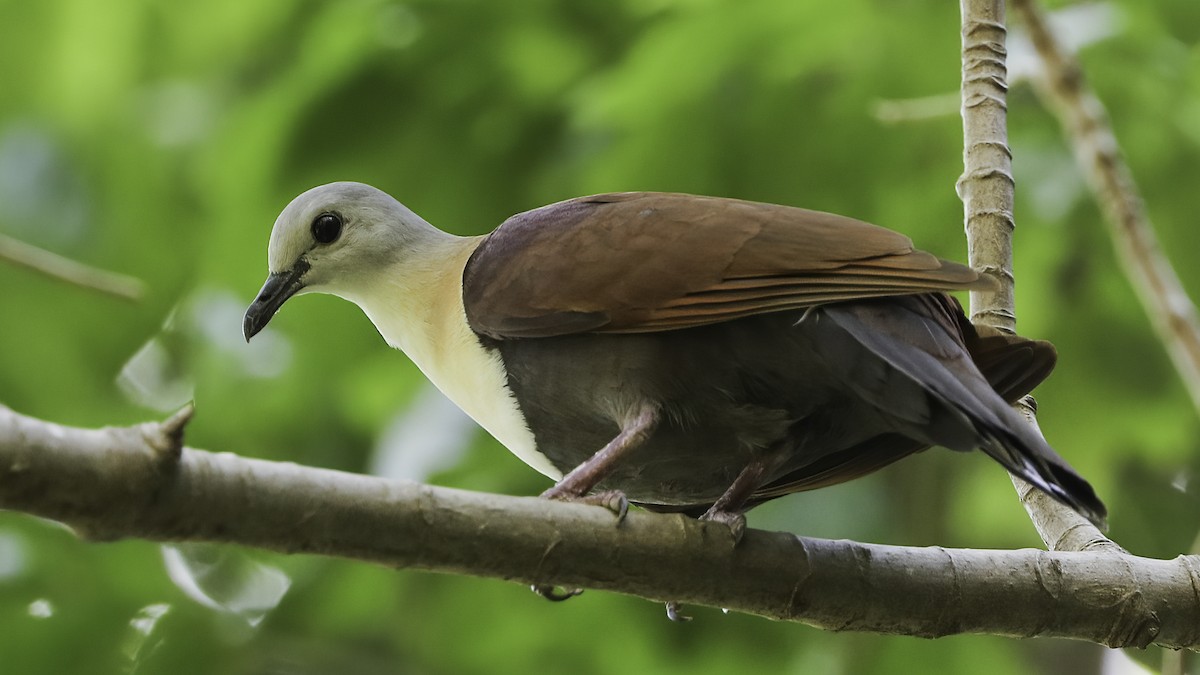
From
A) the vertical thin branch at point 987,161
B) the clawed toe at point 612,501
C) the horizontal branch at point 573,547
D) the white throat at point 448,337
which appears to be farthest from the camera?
the vertical thin branch at point 987,161

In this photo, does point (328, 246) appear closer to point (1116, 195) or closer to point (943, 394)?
point (943, 394)

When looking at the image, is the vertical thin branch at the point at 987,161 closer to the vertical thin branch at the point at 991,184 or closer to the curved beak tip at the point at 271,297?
the vertical thin branch at the point at 991,184

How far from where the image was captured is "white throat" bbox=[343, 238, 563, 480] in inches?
125

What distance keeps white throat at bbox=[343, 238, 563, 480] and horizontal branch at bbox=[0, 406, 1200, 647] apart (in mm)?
684

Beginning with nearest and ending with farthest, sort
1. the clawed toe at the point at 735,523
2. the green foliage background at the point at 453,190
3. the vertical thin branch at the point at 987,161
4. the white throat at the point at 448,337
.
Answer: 1. the clawed toe at the point at 735,523
2. the white throat at the point at 448,337
3. the vertical thin branch at the point at 987,161
4. the green foliage background at the point at 453,190

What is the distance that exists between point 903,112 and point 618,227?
5.15 feet

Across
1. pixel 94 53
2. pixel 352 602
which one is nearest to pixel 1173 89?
pixel 352 602

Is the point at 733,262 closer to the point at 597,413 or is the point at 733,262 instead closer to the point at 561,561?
the point at 597,413

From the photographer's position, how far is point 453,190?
4.83 metres

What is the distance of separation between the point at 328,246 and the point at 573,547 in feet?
4.96

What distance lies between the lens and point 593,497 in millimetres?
2666

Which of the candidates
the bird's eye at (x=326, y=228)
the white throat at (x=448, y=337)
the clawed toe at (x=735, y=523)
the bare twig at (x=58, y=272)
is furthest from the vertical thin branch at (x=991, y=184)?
the bare twig at (x=58, y=272)

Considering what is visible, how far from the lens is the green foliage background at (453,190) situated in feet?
15.1

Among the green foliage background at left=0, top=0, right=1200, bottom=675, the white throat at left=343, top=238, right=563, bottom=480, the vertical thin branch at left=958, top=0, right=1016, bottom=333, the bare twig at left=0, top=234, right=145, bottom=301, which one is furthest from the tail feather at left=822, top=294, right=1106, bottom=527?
the green foliage background at left=0, top=0, right=1200, bottom=675
